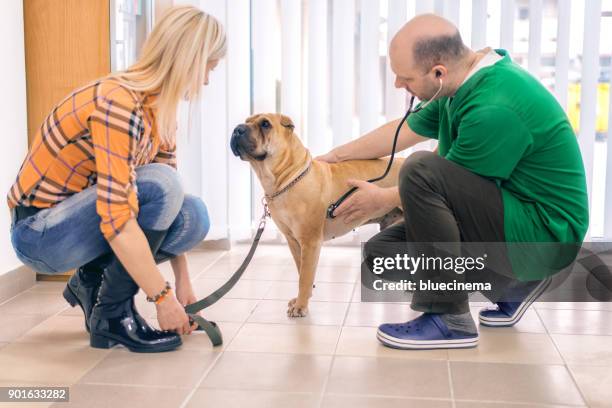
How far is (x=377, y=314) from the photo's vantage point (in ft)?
8.05

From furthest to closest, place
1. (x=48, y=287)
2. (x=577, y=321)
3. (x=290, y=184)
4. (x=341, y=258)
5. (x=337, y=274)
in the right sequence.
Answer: (x=341, y=258) < (x=337, y=274) < (x=48, y=287) < (x=290, y=184) < (x=577, y=321)

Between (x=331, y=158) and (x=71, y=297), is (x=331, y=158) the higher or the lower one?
the higher one

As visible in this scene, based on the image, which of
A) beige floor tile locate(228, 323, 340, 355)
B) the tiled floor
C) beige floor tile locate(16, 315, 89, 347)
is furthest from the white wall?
beige floor tile locate(228, 323, 340, 355)

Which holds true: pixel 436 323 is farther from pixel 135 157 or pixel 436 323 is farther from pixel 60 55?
pixel 60 55

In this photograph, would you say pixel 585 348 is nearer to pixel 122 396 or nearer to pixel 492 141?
pixel 492 141

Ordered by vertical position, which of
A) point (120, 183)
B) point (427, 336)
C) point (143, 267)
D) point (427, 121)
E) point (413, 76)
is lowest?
point (427, 336)

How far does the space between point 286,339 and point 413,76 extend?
31.7 inches

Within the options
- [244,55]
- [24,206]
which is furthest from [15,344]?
[244,55]

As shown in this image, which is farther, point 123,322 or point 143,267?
point 123,322

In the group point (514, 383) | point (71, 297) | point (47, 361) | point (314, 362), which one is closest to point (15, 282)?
point (71, 297)

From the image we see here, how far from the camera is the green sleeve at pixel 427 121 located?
91.3 inches

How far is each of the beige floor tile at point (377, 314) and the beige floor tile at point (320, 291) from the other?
0.40ft

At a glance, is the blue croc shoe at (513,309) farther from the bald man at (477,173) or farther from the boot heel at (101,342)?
the boot heel at (101,342)

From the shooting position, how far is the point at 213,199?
357cm
